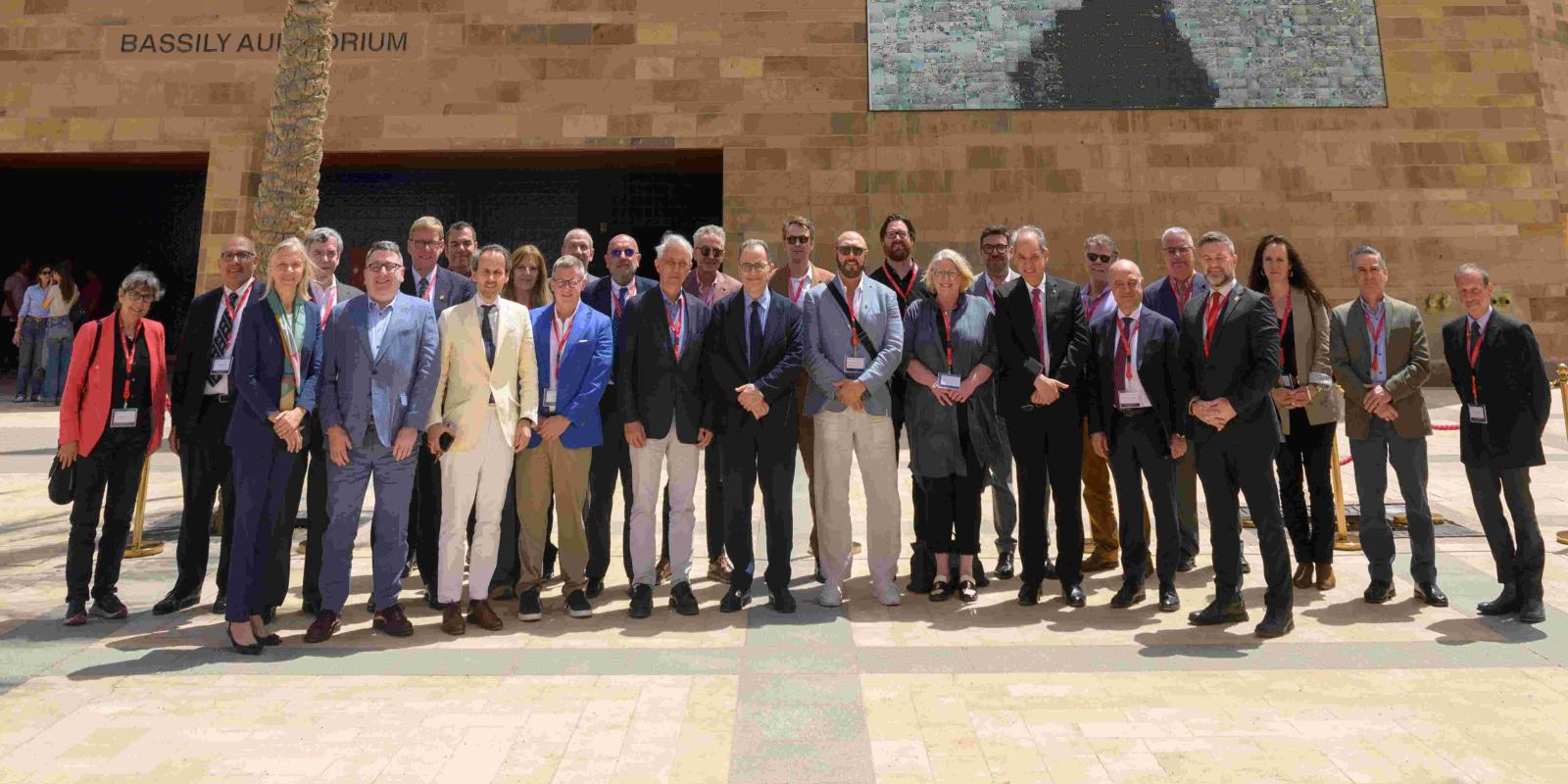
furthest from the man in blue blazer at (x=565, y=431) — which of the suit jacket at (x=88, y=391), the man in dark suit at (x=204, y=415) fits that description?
the suit jacket at (x=88, y=391)

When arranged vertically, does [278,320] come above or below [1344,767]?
above

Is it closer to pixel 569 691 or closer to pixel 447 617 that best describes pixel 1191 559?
pixel 569 691

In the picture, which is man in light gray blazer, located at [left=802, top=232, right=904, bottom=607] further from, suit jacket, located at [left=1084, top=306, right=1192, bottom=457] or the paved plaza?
suit jacket, located at [left=1084, top=306, right=1192, bottom=457]

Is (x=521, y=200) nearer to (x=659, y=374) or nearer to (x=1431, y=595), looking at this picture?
(x=659, y=374)

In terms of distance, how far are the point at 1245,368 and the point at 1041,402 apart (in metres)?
1.07

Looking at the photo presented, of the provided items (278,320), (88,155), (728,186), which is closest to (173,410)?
(278,320)

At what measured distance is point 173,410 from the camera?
4.86 meters

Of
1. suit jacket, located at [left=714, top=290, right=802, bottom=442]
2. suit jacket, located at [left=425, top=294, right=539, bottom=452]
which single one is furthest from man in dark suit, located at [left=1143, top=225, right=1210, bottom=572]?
suit jacket, located at [left=425, top=294, right=539, bottom=452]

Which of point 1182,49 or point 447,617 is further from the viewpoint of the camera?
point 1182,49

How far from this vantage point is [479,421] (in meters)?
4.69

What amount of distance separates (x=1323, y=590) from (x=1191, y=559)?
0.81 m

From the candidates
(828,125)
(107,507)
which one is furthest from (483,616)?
(828,125)

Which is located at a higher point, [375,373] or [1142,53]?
[1142,53]

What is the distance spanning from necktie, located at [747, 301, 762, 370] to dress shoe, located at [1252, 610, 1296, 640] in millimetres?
3008
